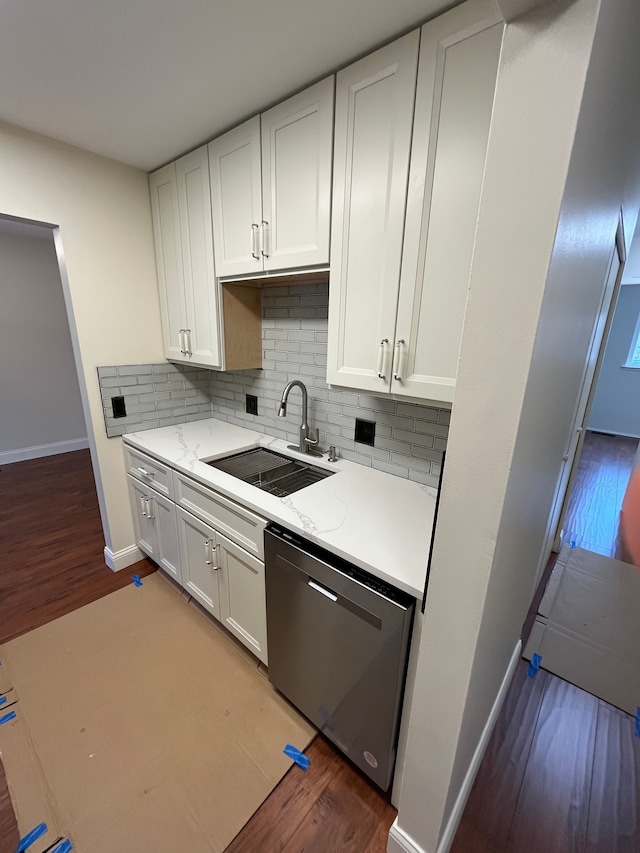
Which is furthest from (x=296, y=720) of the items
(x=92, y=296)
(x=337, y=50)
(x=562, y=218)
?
(x=337, y=50)

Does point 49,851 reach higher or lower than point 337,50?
lower

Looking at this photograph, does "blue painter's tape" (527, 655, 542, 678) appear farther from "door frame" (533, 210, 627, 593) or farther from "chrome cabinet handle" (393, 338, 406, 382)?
"chrome cabinet handle" (393, 338, 406, 382)

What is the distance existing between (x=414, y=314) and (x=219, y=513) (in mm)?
1140

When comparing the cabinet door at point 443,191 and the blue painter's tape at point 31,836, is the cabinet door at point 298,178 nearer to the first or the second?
the cabinet door at point 443,191

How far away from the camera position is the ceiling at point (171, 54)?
0.99 meters

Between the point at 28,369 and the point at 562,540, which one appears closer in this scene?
the point at 562,540

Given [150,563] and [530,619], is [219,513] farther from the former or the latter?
[530,619]

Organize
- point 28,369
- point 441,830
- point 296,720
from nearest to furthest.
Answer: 1. point 441,830
2. point 296,720
3. point 28,369

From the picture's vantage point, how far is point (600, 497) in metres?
3.40

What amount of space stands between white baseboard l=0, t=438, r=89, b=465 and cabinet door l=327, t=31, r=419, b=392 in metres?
4.44

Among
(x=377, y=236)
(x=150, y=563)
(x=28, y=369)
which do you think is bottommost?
(x=150, y=563)

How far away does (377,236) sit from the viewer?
46.4 inches

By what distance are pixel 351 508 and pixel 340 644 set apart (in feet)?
1.46

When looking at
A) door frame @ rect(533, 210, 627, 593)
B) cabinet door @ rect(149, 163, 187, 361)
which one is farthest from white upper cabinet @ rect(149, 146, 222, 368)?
door frame @ rect(533, 210, 627, 593)
